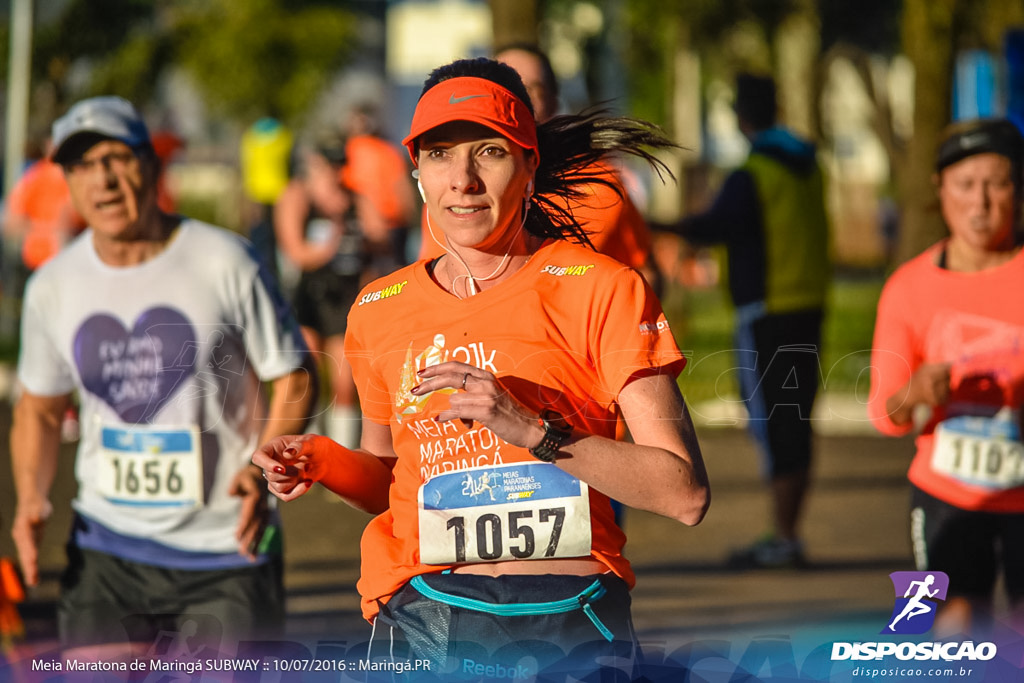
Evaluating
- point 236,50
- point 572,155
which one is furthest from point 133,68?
point 572,155

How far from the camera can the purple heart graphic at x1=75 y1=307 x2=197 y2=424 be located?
454 centimetres

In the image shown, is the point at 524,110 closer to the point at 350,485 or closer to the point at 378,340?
the point at 378,340

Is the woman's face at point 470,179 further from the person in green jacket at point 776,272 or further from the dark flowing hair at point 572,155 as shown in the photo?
the person in green jacket at point 776,272

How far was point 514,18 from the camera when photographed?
1020 centimetres

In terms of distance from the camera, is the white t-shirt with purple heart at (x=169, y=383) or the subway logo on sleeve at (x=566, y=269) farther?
the white t-shirt with purple heart at (x=169, y=383)

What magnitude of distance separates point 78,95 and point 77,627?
27.5 m

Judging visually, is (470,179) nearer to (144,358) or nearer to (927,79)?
(144,358)

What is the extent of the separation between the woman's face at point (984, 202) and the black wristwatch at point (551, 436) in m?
2.39

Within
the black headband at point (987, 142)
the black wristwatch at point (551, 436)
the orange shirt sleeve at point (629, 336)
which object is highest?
the black headband at point (987, 142)

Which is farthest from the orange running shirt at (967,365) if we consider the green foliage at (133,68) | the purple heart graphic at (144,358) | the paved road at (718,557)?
the green foliage at (133,68)

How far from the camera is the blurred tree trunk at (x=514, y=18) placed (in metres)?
10.2

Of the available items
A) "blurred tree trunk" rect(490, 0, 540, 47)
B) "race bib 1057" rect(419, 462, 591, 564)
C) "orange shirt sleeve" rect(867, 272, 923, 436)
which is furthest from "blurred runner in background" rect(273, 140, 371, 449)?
"race bib 1057" rect(419, 462, 591, 564)

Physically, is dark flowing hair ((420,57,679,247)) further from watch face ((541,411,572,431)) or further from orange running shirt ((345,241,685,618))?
watch face ((541,411,572,431))

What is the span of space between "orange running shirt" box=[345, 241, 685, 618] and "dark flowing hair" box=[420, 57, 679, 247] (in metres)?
0.23
